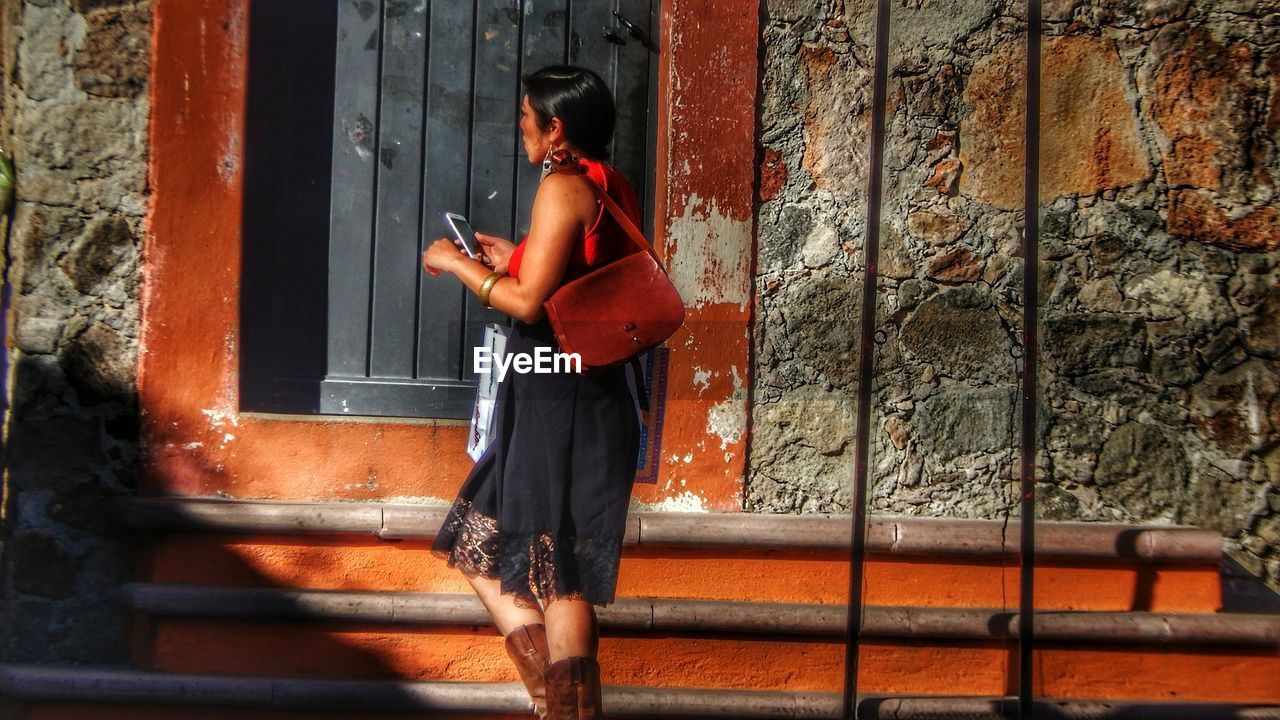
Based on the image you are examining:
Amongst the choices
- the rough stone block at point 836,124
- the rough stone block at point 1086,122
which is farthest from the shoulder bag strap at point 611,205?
the rough stone block at point 1086,122

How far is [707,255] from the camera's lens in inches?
120

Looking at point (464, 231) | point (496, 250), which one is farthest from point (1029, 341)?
point (464, 231)

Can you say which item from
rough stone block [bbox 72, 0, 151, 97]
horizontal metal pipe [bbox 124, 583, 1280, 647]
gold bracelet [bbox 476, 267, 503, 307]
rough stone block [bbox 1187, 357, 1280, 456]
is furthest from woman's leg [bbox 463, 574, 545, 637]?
rough stone block [bbox 1187, 357, 1280, 456]

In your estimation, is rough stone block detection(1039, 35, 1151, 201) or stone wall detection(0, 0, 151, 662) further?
rough stone block detection(1039, 35, 1151, 201)

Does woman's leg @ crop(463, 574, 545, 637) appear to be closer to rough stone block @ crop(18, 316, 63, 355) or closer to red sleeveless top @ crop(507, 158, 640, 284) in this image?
red sleeveless top @ crop(507, 158, 640, 284)

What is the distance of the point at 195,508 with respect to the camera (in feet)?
9.59

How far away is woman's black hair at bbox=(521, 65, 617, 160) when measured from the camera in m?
2.59

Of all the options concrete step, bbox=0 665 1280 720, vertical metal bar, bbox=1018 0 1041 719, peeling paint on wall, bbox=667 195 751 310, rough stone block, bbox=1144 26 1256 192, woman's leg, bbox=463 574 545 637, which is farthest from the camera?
rough stone block, bbox=1144 26 1256 192

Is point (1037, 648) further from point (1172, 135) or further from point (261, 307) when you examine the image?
point (261, 307)

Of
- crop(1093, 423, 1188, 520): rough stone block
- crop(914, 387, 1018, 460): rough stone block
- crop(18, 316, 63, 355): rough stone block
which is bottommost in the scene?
crop(1093, 423, 1188, 520): rough stone block

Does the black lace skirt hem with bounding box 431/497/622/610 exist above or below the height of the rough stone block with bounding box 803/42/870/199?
below

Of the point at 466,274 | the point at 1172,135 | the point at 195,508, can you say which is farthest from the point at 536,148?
the point at 1172,135

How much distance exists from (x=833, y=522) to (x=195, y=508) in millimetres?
1893

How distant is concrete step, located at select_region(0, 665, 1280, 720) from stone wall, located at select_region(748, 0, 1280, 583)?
596 mm
